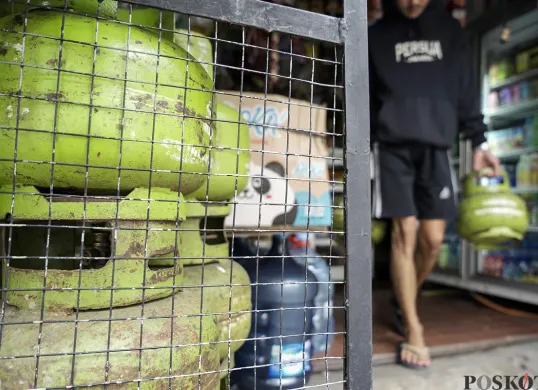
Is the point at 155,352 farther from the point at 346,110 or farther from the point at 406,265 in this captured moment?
the point at 406,265

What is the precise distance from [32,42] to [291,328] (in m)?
1.31

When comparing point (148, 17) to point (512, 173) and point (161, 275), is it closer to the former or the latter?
point (161, 275)

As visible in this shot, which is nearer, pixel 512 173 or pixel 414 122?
pixel 414 122

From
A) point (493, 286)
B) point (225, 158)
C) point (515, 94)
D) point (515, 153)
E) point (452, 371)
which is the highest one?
point (515, 94)

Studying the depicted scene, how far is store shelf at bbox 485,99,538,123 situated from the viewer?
3822 millimetres

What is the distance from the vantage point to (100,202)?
0.89 metres

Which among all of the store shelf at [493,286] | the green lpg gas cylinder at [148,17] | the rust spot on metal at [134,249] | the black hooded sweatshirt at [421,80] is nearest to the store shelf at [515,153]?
the store shelf at [493,286]

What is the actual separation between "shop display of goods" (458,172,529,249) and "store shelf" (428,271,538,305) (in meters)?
0.77

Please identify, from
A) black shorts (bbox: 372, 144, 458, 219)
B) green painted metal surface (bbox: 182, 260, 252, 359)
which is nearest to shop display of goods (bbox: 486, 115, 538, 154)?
black shorts (bbox: 372, 144, 458, 219)

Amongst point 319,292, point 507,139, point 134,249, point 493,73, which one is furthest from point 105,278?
point 493,73

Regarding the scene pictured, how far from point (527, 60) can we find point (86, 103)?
169 inches

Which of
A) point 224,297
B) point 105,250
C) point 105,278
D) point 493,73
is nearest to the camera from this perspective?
point 105,278

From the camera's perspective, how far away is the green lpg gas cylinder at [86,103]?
0.83 metres

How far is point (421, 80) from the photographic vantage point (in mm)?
2240
